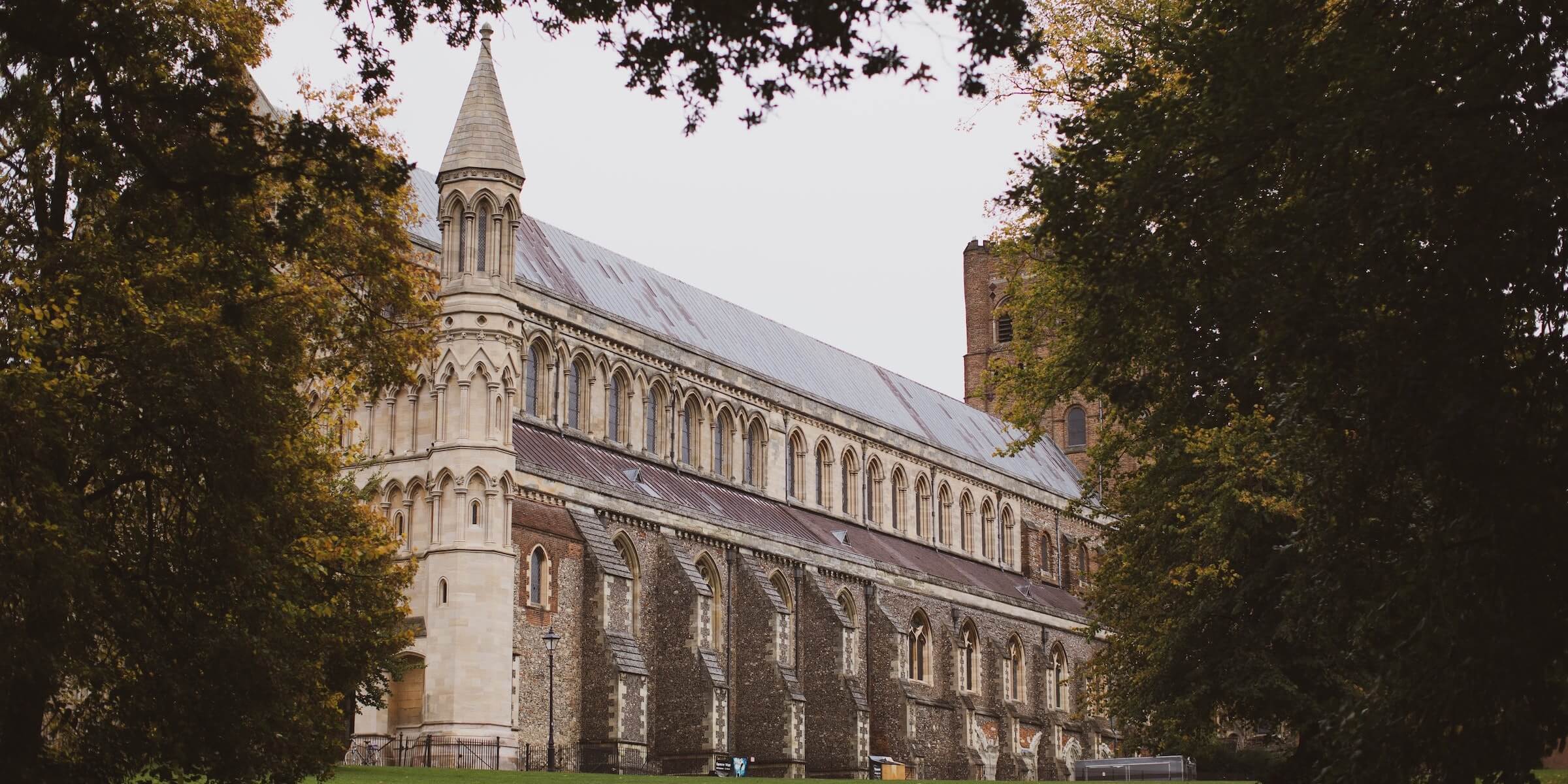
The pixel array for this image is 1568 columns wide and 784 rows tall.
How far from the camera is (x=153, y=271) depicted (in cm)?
1769

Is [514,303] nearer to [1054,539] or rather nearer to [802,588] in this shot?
[802,588]

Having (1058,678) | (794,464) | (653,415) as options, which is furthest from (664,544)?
(1058,678)

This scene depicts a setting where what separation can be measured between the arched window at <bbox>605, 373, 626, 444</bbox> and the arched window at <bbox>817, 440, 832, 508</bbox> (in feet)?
31.9

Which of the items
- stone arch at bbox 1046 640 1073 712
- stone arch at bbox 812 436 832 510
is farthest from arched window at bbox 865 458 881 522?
stone arch at bbox 1046 640 1073 712

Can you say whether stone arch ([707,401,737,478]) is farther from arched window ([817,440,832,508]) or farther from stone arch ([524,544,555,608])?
stone arch ([524,544,555,608])

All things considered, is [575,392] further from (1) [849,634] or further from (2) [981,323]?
(2) [981,323]

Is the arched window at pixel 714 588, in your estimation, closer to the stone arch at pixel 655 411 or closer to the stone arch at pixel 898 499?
the stone arch at pixel 655 411

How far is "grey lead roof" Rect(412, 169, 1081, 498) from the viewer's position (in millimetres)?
47188

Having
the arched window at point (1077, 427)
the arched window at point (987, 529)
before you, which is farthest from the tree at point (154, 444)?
the arched window at point (1077, 427)

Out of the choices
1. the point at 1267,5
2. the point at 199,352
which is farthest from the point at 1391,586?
the point at 199,352

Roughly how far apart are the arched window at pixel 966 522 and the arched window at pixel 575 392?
2016cm

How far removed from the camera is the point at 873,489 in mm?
57906

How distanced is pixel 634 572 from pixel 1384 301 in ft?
99.4

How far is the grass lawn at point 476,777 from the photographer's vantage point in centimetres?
2772
